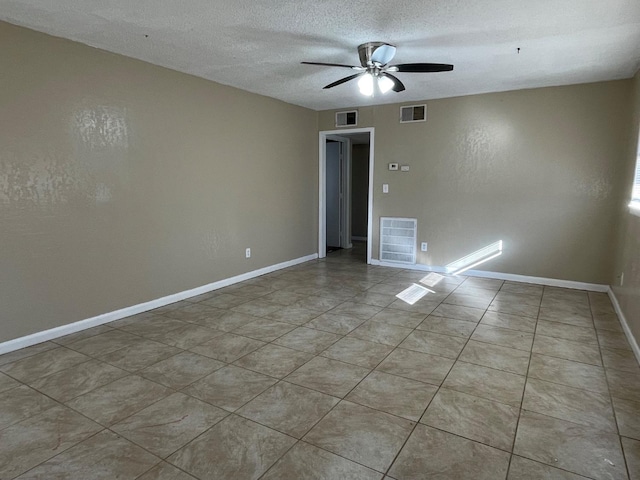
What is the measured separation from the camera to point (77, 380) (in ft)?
8.22

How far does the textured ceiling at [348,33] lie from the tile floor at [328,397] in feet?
7.98

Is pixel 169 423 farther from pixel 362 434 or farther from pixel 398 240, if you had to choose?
pixel 398 240

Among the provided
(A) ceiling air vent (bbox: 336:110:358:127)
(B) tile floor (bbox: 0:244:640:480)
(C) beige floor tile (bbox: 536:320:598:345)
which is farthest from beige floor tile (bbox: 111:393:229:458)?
(A) ceiling air vent (bbox: 336:110:358:127)

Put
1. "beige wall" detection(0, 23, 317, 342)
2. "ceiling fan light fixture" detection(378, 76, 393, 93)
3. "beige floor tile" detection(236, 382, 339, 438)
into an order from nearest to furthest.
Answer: "beige floor tile" detection(236, 382, 339, 438)
"beige wall" detection(0, 23, 317, 342)
"ceiling fan light fixture" detection(378, 76, 393, 93)

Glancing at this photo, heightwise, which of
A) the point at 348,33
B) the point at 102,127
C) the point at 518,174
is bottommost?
the point at 518,174

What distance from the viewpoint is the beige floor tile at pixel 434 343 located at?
9.66 ft

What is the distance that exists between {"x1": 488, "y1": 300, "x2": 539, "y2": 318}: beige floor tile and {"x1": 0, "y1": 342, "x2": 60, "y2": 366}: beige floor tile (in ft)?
13.1

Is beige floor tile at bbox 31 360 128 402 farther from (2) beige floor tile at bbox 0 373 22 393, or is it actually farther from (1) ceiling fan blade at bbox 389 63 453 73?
(1) ceiling fan blade at bbox 389 63 453 73

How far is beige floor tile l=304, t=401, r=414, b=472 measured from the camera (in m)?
1.82

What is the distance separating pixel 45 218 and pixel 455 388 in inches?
129

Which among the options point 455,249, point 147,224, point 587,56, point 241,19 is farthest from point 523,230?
point 147,224

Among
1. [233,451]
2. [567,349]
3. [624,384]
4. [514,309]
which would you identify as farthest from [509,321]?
[233,451]

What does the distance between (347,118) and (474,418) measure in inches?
193

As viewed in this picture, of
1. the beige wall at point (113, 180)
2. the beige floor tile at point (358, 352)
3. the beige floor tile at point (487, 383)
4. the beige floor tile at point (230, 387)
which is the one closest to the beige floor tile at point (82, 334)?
the beige wall at point (113, 180)
